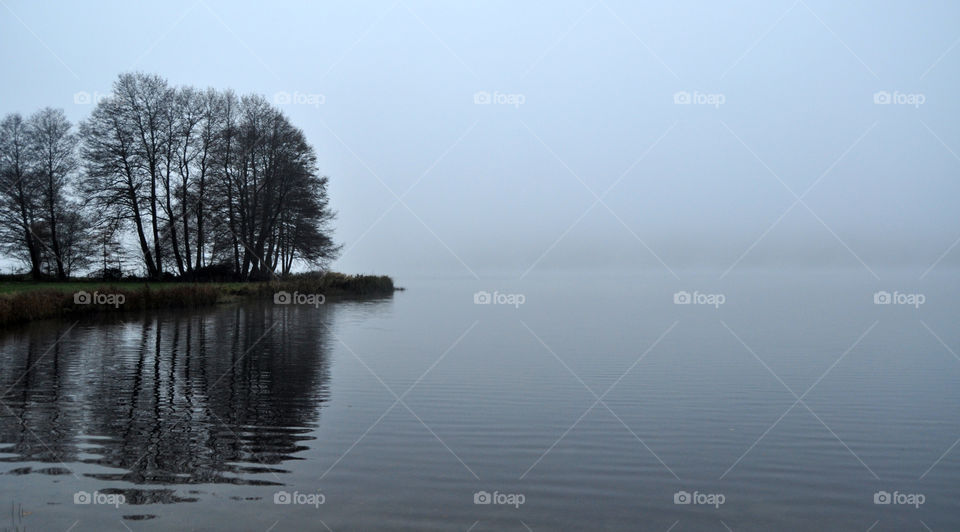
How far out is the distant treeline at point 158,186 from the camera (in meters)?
38.8

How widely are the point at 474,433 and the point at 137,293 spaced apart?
2384cm

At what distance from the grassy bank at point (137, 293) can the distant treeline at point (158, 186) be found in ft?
11.3

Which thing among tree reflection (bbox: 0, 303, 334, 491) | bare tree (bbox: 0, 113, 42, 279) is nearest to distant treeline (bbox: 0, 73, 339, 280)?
bare tree (bbox: 0, 113, 42, 279)

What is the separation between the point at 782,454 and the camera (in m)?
8.33

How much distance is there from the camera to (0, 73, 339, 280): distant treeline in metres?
38.8

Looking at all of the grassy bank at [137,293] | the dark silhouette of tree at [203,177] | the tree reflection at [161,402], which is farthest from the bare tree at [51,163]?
the tree reflection at [161,402]

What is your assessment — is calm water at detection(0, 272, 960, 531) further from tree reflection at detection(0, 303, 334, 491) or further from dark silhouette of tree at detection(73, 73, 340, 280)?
dark silhouette of tree at detection(73, 73, 340, 280)

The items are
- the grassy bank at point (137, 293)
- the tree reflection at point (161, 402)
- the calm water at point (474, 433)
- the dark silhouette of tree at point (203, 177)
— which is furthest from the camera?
the dark silhouette of tree at point (203, 177)

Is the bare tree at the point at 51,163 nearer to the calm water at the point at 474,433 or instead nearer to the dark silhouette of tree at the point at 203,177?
the dark silhouette of tree at the point at 203,177

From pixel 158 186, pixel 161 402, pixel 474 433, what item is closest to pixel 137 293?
pixel 158 186

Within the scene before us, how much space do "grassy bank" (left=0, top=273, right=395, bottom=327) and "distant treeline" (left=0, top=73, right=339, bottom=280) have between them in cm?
344

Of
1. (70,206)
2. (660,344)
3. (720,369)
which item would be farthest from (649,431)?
(70,206)

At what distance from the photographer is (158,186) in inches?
1623

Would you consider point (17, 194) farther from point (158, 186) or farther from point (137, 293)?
point (137, 293)
